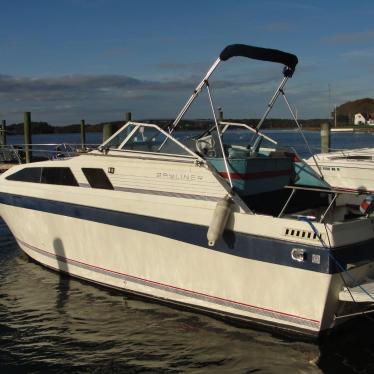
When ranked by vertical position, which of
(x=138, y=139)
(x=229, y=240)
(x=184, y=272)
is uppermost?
(x=138, y=139)

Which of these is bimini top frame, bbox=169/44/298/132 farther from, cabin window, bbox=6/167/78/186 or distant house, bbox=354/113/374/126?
distant house, bbox=354/113/374/126

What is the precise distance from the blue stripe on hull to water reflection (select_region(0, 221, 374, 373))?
1102 millimetres

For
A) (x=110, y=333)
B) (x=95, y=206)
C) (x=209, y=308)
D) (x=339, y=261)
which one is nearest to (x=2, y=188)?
(x=95, y=206)

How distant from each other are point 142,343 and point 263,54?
14.7 ft

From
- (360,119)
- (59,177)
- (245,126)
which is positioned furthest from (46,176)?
(360,119)

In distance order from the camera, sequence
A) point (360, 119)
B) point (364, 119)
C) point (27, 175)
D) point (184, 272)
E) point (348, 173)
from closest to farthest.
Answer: point (184, 272) < point (27, 175) < point (348, 173) < point (364, 119) < point (360, 119)

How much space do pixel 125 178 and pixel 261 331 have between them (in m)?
3.03

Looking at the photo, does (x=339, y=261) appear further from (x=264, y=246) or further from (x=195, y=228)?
(x=195, y=228)

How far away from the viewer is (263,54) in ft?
26.2

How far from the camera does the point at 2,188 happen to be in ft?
32.5

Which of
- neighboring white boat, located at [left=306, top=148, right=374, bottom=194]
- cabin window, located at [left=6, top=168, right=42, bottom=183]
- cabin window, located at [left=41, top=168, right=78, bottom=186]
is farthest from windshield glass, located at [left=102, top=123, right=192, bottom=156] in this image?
neighboring white boat, located at [left=306, top=148, right=374, bottom=194]

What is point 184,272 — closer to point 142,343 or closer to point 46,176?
point 142,343

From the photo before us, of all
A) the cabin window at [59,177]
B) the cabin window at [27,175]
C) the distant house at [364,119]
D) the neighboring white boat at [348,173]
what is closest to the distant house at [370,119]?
the distant house at [364,119]

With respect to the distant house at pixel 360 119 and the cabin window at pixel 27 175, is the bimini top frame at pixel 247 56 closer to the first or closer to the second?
the cabin window at pixel 27 175
